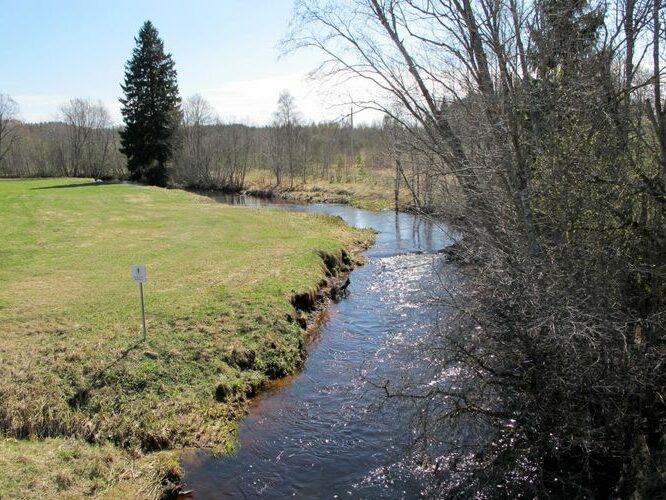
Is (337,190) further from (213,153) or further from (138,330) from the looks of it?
(138,330)

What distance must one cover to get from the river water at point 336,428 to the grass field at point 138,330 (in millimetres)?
451

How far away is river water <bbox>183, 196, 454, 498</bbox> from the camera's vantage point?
6.47 metres

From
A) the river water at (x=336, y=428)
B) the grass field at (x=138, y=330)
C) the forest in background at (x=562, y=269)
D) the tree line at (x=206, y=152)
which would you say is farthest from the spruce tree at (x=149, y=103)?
the forest in background at (x=562, y=269)

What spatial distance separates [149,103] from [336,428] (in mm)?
42998

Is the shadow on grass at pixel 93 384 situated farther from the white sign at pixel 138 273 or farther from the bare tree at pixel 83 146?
the bare tree at pixel 83 146

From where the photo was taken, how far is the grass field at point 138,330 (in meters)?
7.34

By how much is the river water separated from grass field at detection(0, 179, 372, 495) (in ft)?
1.48

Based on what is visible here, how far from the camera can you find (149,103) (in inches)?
1769

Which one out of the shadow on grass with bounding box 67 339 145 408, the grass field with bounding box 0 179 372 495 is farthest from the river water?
the shadow on grass with bounding box 67 339 145 408

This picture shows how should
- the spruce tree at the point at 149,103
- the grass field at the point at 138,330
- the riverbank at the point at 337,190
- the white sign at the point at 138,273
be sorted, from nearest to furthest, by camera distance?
the grass field at the point at 138,330, the white sign at the point at 138,273, the riverbank at the point at 337,190, the spruce tree at the point at 149,103

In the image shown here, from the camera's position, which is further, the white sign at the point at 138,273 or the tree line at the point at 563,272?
the white sign at the point at 138,273

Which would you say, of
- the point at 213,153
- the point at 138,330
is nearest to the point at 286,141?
the point at 213,153

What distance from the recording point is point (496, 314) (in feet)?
18.7

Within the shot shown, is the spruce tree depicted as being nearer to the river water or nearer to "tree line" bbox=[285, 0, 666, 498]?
the river water
